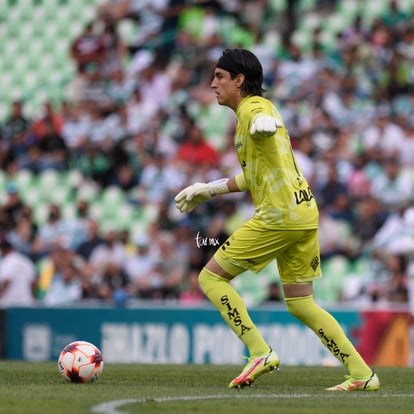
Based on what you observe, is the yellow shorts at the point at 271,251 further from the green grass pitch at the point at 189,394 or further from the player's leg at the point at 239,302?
the green grass pitch at the point at 189,394

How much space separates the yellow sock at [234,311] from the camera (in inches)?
291

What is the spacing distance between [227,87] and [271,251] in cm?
110

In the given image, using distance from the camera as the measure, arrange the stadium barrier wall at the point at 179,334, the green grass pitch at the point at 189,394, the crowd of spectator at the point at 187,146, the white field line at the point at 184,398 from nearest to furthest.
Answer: the white field line at the point at 184,398
the green grass pitch at the point at 189,394
the stadium barrier wall at the point at 179,334
the crowd of spectator at the point at 187,146

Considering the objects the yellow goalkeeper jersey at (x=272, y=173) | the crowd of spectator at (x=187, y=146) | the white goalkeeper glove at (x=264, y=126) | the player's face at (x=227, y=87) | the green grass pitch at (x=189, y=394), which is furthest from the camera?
the crowd of spectator at (x=187, y=146)

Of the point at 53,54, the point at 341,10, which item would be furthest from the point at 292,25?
the point at 53,54

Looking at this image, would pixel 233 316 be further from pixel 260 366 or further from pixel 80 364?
pixel 80 364

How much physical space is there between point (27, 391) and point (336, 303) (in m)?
8.05

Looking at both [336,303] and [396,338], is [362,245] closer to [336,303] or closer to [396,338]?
[336,303]

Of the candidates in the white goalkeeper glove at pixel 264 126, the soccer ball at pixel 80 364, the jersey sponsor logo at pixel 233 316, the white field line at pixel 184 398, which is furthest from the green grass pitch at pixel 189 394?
the white goalkeeper glove at pixel 264 126

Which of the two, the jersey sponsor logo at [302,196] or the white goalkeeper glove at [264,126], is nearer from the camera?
the white goalkeeper glove at [264,126]

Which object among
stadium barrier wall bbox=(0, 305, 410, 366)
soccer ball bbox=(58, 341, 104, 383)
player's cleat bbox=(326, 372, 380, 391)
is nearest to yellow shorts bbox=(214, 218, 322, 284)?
player's cleat bbox=(326, 372, 380, 391)

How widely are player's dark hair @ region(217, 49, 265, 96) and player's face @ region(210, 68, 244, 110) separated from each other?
3 cm

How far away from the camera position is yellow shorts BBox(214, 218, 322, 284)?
7414 mm

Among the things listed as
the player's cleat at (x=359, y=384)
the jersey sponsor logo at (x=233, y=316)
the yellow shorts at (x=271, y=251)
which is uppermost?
the yellow shorts at (x=271, y=251)
